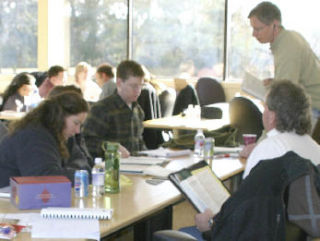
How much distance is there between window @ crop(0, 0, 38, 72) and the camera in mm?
10906

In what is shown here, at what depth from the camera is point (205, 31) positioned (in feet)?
32.5

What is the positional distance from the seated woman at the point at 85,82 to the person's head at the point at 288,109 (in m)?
6.22

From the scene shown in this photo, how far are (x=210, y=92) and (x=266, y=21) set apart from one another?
16.6 ft

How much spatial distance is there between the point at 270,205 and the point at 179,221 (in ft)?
5.91

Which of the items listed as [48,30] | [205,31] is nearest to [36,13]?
[48,30]

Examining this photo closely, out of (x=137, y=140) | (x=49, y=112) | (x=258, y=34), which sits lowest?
(x=137, y=140)

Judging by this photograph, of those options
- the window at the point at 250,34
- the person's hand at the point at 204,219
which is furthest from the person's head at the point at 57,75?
the person's hand at the point at 204,219

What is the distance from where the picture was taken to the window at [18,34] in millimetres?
10906

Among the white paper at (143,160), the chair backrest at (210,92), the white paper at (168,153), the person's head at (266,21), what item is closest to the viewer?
the white paper at (143,160)

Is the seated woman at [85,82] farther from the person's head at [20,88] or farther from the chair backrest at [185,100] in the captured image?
the chair backrest at [185,100]

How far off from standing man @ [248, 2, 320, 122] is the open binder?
167 cm

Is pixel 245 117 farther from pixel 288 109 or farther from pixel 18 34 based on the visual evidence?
pixel 18 34

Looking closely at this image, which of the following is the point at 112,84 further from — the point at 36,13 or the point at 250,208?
the point at 250,208

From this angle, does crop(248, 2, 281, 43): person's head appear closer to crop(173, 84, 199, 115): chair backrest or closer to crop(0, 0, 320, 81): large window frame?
crop(173, 84, 199, 115): chair backrest
